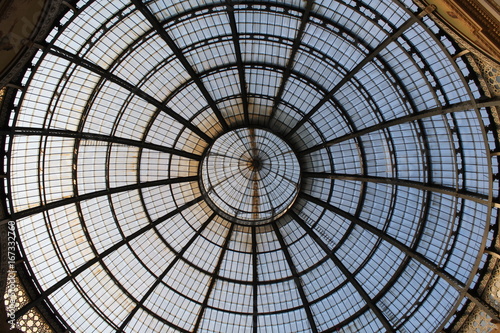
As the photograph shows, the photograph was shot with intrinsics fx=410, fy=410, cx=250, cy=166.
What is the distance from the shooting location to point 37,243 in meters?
26.0

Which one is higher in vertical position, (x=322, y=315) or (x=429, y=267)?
(x=429, y=267)

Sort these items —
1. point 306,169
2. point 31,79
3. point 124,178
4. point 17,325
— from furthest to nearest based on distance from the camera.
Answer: point 306,169, point 124,178, point 17,325, point 31,79

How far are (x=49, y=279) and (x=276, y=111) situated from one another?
19.3 meters

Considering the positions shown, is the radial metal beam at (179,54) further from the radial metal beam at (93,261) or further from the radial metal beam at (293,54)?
the radial metal beam at (93,261)

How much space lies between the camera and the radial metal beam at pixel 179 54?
77.3 feet

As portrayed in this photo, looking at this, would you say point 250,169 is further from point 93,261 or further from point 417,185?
point 93,261

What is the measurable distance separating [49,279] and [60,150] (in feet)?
27.1

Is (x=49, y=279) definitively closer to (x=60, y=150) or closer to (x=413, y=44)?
(x=60, y=150)

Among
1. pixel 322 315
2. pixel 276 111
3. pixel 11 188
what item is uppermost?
pixel 276 111

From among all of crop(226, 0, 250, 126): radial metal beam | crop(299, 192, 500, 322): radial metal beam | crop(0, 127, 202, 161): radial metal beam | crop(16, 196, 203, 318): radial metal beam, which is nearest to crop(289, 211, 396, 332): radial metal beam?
crop(299, 192, 500, 322): radial metal beam

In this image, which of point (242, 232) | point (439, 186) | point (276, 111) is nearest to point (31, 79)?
point (276, 111)

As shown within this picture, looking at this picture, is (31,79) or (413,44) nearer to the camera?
(31,79)

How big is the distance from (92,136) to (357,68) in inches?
687

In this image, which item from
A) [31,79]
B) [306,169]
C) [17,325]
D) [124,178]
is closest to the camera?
[31,79]
